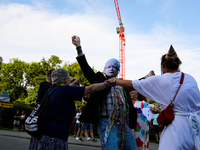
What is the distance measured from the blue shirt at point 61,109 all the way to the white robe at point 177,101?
2.84ft

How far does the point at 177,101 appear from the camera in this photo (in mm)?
2299

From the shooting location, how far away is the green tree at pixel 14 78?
123ft

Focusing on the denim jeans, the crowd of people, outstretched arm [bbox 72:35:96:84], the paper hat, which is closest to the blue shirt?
the crowd of people

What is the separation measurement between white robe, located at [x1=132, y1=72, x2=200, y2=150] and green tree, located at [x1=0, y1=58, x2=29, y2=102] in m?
37.6

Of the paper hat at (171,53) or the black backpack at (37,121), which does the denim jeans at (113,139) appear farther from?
the paper hat at (171,53)

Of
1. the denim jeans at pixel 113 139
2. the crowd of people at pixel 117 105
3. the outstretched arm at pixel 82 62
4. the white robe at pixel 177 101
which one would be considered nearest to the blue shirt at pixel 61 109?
the crowd of people at pixel 117 105

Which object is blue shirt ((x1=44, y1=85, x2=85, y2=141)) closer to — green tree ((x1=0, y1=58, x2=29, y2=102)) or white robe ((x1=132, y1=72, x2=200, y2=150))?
white robe ((x1=132, y1=72, x2=200, y2=150))

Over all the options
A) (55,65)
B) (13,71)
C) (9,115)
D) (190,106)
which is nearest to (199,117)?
(190,106)

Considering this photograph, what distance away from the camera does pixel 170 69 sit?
8.37 ft

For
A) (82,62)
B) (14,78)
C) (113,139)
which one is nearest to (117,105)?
(113,139)

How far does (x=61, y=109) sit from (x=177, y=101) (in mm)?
1411

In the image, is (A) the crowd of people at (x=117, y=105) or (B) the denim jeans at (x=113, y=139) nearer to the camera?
(A) the crowd of people at (x=117, y=105)

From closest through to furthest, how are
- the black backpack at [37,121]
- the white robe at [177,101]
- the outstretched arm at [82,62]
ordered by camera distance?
the white robe at [177,101]
the black backpack at [37,121]
the outstretched arm at [82,62]

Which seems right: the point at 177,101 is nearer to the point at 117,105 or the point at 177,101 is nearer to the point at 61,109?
the point at 117,105
